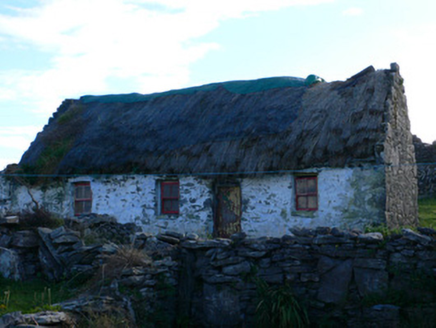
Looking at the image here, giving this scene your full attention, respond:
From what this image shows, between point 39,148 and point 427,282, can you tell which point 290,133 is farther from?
point 39,148

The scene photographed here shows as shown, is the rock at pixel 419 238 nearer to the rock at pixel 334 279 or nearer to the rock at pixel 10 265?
the rock at pixel 334 279

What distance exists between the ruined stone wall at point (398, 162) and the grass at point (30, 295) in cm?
733

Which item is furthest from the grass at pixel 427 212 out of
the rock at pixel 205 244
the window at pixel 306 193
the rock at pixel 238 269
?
the rock at pixel 205 244

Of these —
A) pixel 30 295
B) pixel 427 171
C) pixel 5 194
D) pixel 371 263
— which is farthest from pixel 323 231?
pixel 427 171

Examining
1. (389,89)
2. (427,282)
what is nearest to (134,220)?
(389,89)

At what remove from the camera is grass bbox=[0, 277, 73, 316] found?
319 inches

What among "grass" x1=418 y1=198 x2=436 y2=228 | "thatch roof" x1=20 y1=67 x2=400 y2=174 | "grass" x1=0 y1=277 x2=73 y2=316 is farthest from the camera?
"grass" x1=418 y1=198 x2=436 y2=228

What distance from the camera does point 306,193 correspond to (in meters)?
13.4

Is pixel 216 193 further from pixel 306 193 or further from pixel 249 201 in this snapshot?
pixel 306 193

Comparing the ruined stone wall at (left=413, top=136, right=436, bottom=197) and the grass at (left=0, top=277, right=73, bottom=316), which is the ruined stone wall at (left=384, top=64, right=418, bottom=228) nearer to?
the ruined stone wall at (left=413, top=136, right=436, bottom=197)

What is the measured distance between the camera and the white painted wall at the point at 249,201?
12.5m

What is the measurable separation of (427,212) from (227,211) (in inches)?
292

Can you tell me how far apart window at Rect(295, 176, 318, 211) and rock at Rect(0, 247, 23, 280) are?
6732 mm

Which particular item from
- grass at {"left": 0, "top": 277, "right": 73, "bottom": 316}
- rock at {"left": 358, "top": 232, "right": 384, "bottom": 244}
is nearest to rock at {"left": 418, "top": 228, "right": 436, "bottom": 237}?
rock at {"left": 358, "top": 232, "right": 384, "bottom": 244}
